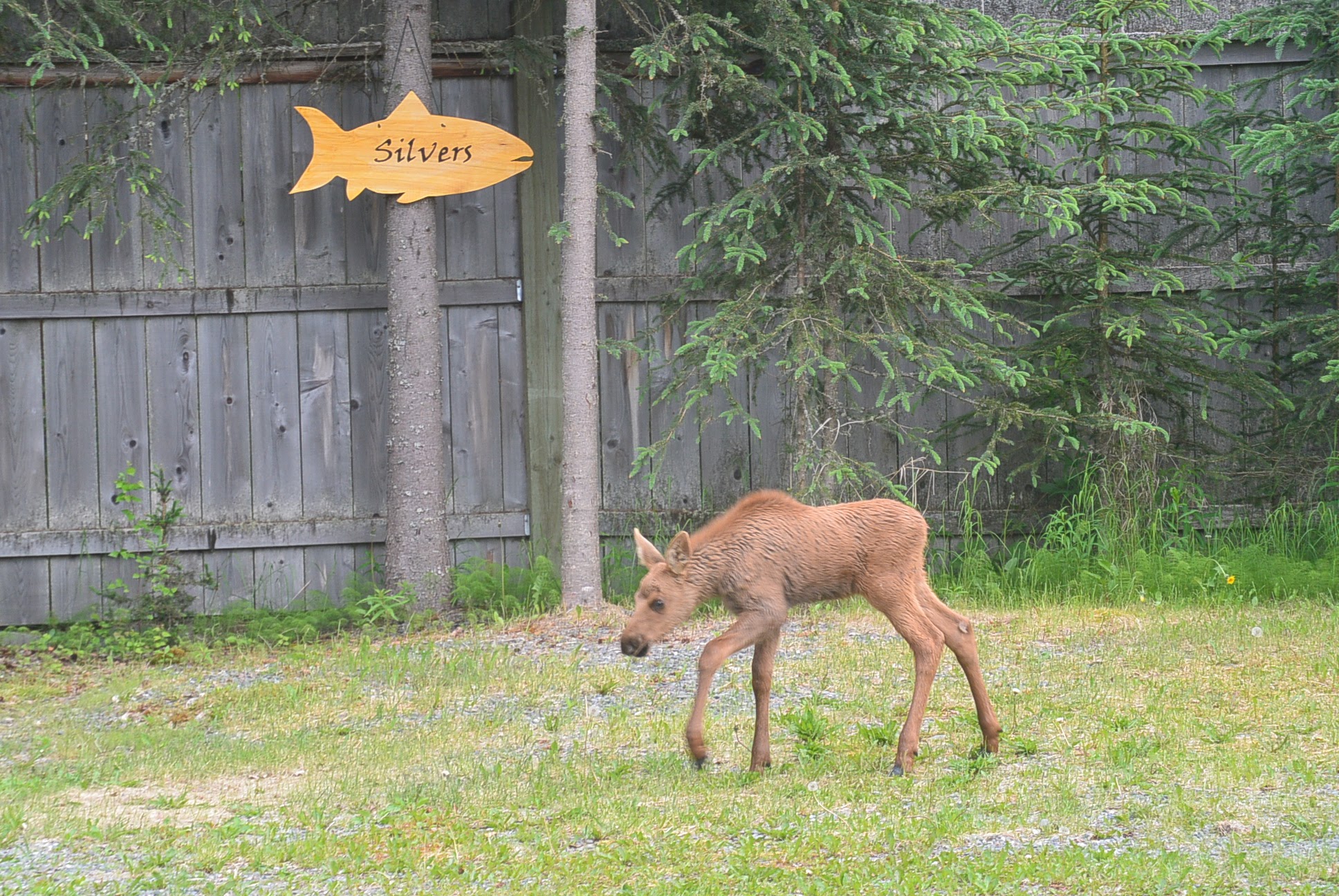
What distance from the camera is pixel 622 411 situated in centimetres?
953

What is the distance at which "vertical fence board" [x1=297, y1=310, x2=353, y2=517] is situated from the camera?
934 centimetres

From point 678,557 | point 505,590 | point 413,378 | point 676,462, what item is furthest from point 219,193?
point 678,557

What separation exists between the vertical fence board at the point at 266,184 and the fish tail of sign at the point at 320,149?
1.80 feet

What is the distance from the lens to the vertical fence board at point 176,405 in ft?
30.4

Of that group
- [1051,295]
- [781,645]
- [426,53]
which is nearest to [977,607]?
[781,645]

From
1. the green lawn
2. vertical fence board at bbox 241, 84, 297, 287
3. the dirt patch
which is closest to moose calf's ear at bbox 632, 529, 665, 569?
the green lawn

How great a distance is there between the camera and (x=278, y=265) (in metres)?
9.32

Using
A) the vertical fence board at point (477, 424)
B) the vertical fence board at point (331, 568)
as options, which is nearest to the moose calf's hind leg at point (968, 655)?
the vertical fence board at point (477, 424)

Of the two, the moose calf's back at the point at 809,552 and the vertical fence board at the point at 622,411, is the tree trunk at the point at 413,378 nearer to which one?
the vertical fence board at the point at 622,411

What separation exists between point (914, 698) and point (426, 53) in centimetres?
573

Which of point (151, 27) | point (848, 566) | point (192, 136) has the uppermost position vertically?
point (151, 27)

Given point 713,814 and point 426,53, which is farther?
point 426,53

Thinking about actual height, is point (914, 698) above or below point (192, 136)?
below

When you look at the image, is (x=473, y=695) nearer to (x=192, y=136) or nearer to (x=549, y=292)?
(x=549, y=292)
